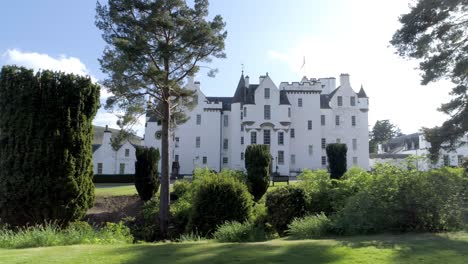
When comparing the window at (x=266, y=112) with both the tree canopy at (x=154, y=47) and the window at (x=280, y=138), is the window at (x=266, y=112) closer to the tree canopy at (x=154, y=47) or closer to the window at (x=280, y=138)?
the window at (x=280, y=138)

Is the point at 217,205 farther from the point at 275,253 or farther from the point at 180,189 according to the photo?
the point at 180,189

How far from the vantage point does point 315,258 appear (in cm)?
682

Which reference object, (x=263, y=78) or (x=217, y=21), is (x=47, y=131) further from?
(x=263, y=78)

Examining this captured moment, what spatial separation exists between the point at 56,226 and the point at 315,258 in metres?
7.75

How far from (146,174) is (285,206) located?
1380cm

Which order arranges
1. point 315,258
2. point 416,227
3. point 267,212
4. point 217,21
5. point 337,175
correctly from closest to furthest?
point 315,258 → point 416,227 → point 267,212 → point 217,21 → point 337,175

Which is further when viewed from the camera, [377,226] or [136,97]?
[136,97]

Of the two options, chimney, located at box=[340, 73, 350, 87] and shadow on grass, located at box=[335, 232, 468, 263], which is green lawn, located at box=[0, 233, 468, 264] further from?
chimney, located at box=[340, 73, 350, 87]

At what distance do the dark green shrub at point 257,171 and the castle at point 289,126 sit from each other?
26334 mm

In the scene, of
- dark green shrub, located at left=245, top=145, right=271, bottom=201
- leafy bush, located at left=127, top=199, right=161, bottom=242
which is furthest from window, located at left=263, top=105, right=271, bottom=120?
leafy bush, located at left=127, top=199, right=161, bottom=242

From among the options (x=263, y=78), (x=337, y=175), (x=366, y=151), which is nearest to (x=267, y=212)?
(x=337, y=175)

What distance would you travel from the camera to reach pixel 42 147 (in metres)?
11.5

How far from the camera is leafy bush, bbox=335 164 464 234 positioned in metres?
9.82

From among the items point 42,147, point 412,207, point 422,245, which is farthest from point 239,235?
point 42,147
